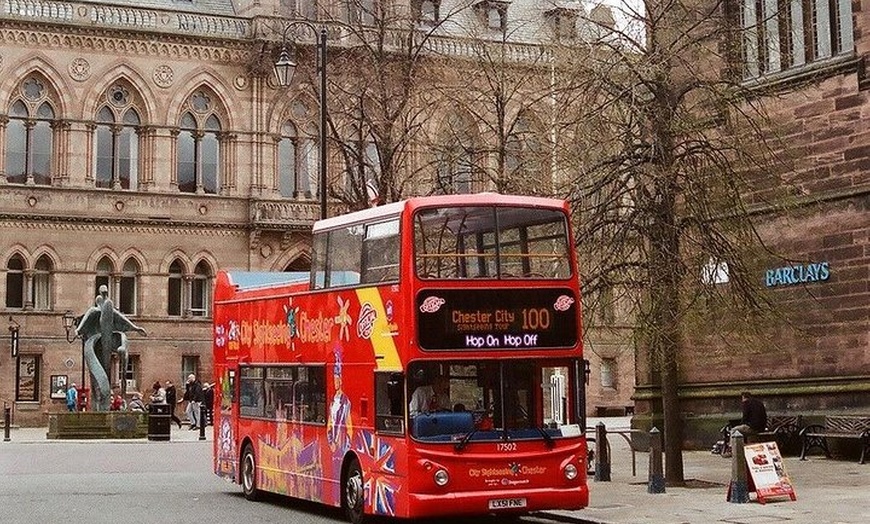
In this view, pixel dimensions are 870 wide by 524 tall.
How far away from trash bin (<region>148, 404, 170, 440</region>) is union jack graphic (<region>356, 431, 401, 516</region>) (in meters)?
23.6

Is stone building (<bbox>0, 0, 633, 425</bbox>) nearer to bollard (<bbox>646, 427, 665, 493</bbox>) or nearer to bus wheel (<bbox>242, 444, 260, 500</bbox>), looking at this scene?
bus wheel (<bbox>242, 444, 260, 500</bbox>)

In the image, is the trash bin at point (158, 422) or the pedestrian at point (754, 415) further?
the trash bin at point (158, 422)

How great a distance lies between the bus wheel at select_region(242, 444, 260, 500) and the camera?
2234 cm

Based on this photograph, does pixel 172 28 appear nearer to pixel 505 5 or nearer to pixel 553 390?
pixel 505 5

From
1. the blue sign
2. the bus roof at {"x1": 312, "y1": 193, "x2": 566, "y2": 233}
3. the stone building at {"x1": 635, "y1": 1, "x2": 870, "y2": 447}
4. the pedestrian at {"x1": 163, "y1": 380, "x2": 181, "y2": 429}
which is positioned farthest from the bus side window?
the pedestrian at {"x1": 163, "y1": 380, "x2": 181, "y2": 429}

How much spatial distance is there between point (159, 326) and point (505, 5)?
18853 millimetres

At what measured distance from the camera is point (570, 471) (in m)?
17.6

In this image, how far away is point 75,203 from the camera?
53.3 m

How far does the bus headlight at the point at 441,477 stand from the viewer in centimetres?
1703

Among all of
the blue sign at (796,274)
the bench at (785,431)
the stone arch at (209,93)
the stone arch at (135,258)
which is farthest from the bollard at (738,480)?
the stone arch at (209,93)

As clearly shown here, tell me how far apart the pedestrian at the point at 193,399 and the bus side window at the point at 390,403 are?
1192 inches

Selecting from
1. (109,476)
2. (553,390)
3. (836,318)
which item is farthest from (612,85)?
(109,476)

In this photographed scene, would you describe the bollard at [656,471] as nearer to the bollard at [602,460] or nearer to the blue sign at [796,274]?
the bollard at [602,460]

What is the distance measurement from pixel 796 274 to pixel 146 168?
102 feet
